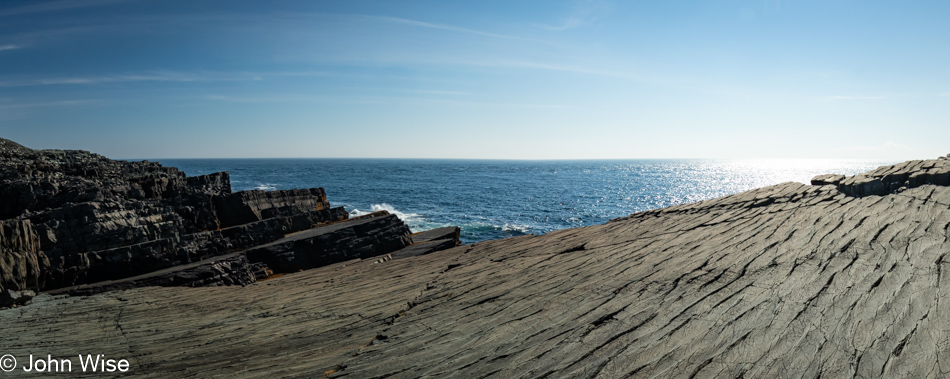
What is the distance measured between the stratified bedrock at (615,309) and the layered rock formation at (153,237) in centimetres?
56

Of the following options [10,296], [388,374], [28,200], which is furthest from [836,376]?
[28,200]

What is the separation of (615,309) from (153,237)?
46.0 ft

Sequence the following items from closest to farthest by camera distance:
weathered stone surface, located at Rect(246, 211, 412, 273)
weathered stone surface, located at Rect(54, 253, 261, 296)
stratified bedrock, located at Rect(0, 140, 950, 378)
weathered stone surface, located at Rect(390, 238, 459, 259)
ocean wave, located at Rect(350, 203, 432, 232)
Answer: stratified bedrock, located at Rect(0, 140, 950, 378)
weathered stone surface, located at Rect(54, 253, 261, 296)
weathered stone surface, located at Rect(246, 211, 412, 273)
weathered stone surface, located at Rect(390, 238, 459, 259)
ocean wave, located at Rect(350, 203, 432, 232)

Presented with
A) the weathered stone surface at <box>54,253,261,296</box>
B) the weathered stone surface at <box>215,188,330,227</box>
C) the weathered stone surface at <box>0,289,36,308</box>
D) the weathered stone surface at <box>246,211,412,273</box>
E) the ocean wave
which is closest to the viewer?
the weathered stone surface at <box>0,289,36,308</box>

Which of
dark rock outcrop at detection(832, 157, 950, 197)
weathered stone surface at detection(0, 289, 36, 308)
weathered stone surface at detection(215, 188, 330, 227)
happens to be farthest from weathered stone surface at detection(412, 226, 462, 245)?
dark rock outcrop at detection(832, 157, 950, 197)

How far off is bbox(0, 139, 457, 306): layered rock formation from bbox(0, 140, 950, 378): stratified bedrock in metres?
0.56

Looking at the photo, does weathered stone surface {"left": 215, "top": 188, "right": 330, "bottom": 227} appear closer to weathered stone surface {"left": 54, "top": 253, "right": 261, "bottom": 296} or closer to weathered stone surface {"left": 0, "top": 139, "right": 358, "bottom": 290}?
weathered stone surface {"left": 0, "top": 139, "right": 358, "bottom": 290}

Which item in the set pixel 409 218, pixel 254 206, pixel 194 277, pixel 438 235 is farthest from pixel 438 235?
pixel 409 218

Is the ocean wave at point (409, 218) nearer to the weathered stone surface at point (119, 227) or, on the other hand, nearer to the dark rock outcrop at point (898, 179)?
the weathered stone surface at point (119, 227)

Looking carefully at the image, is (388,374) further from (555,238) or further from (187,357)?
(555,238)

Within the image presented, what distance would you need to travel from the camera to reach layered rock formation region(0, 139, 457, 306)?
428 inches

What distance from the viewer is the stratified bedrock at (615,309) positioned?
Result: 4.66 metres

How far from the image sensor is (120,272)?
39.1 feet

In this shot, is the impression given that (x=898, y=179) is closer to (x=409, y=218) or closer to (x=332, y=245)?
(x=332, y=245)
